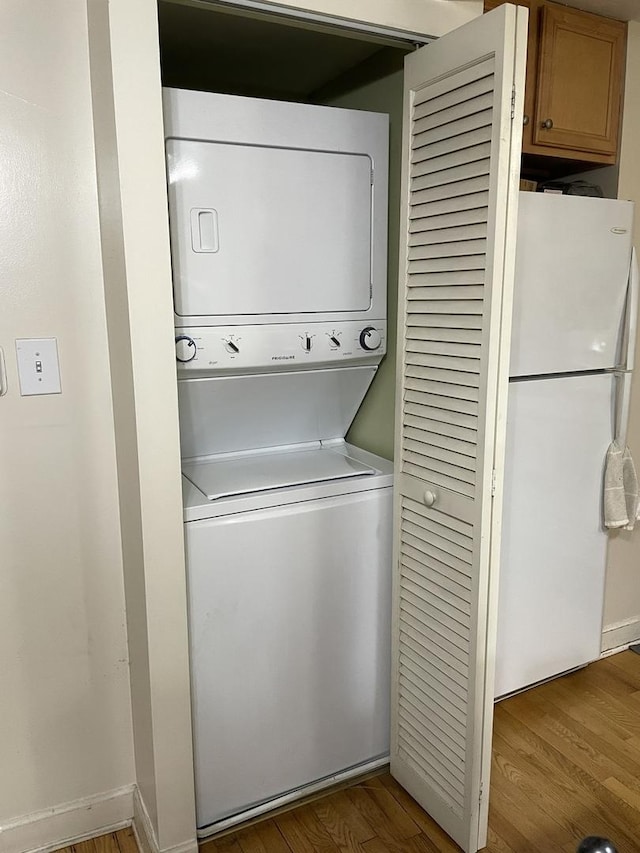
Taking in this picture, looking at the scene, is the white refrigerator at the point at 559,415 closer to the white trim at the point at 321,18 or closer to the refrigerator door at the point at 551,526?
the refrigerator door at the point at 551,526

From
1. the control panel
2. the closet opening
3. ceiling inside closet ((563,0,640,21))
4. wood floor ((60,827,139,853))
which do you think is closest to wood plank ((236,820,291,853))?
wood floor ((60,827,139,853))

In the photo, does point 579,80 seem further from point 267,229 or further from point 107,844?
point 107,844

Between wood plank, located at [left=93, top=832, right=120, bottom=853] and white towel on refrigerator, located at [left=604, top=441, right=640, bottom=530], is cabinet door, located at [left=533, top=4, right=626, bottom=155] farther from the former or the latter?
wood plank, located at [left=93, top=832, right=120, bottom=853]

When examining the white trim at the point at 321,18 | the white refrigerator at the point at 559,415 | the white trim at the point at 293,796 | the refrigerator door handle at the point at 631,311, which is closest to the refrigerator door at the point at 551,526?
the white refrigerator at the point at 559,415

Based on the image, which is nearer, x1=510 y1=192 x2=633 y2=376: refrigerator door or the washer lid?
the washer lid

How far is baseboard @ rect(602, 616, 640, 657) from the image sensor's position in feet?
8.74

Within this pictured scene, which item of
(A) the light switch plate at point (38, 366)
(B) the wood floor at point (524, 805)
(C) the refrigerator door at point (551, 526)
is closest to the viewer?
(A) the light switch plate at point (38, 366)

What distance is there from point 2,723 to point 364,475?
110 cm

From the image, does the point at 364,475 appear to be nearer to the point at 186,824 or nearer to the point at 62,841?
the point at 186,824

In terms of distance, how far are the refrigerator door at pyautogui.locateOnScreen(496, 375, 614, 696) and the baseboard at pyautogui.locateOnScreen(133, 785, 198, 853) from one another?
1.11 m

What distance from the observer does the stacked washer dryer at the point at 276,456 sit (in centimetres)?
162

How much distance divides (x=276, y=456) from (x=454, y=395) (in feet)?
2.09

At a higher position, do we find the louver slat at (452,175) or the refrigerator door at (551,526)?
the louver slat at (452,175)

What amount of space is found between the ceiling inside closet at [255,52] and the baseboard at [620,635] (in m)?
2.19
